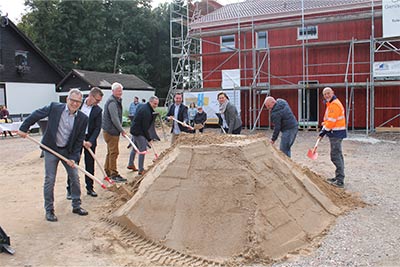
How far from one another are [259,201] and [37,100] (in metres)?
26.8

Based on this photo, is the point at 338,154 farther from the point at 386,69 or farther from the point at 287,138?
the point at 386,69

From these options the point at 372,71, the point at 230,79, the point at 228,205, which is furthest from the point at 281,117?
the point at 230,79

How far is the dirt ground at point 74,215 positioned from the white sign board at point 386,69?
6071 millimetres

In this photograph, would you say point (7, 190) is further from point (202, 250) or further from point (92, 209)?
point (202, 250)

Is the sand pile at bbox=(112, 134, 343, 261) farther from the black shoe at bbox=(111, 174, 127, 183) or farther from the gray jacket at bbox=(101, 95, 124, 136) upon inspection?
the black shoe at bbox=(111, 174, 127, 183)

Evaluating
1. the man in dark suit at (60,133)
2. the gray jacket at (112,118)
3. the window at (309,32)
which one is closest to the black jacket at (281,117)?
the gray jacket at (112,118)

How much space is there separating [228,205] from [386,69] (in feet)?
47.9

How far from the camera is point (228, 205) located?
4703mm

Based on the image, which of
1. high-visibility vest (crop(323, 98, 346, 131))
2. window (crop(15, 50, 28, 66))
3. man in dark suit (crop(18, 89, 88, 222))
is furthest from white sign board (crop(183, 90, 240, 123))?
man in dark suit (crop(18, 89, 88, 222))

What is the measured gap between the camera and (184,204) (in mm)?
4914

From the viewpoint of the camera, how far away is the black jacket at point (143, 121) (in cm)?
763

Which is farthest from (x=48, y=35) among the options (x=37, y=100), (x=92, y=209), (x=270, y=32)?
(x=92, y=209)

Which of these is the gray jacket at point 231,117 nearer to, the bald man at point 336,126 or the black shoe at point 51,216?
the bald man at point 336,126

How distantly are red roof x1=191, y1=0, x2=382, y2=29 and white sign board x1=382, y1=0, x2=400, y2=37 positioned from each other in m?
1.33
